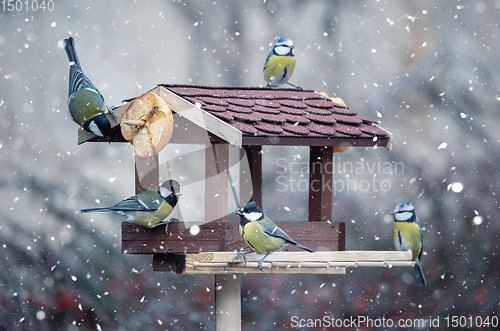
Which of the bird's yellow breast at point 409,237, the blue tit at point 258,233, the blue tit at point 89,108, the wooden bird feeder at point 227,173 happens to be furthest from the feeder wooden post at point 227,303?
the bird's yellow breast at point 409,237

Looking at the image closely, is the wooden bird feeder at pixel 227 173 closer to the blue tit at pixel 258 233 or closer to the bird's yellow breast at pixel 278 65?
the blue tit at pixel 258 233

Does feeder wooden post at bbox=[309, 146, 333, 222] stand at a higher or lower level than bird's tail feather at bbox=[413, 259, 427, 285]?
higher

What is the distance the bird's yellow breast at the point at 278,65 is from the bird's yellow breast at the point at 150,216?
1.43m

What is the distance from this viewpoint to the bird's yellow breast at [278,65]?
4.78 meters

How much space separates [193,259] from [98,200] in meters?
2.76

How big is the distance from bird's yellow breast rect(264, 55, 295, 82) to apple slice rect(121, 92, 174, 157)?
1.27 meters

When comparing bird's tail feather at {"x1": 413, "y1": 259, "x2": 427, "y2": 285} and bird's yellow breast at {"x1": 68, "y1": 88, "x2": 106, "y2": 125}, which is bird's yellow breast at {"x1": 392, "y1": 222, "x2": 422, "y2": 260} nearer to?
bird's tail feather at {"x1": 413, "y1": 259, "x2": 427, "y2": 285}

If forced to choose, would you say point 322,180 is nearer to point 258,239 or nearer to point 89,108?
point 258,239

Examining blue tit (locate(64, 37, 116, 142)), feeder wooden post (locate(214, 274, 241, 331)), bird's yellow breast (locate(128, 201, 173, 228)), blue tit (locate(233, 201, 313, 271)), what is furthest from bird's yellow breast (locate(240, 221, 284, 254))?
blue tit (locate(64, 37, 116, 142))

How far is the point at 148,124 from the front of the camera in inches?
144

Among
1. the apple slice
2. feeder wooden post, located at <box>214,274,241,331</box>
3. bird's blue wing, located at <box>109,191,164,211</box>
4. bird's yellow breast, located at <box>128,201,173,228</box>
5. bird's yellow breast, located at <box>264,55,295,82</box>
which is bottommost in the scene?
feeder wooden post, located at <box>214,274,241,331</box>

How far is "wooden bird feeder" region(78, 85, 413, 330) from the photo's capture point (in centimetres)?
363

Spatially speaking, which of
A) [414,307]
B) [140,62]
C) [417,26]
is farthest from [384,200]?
[140,62]

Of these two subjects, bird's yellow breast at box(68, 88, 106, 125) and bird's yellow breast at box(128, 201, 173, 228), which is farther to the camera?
bird's yellow breast at box(68, 88, 106, 125)
